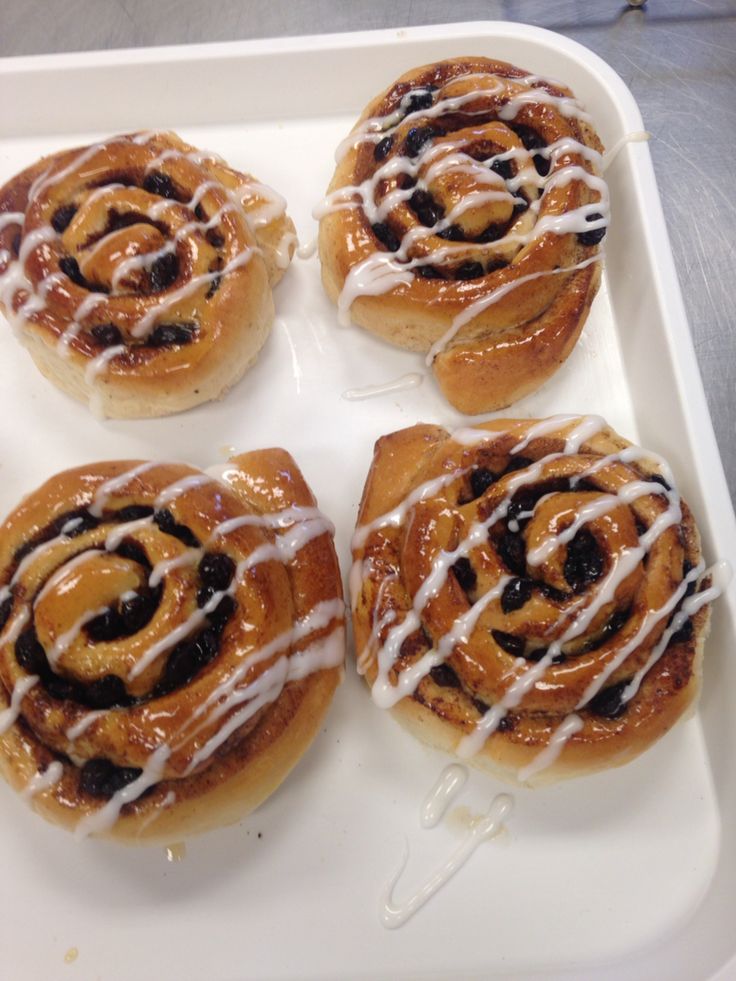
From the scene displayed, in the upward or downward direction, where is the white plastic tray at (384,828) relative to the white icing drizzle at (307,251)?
downward

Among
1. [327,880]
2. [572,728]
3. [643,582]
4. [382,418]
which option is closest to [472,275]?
[382,418]

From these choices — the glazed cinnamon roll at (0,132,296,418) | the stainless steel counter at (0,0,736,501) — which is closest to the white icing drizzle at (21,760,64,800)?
the glazed cinnamon roll at (0,132,296,418)

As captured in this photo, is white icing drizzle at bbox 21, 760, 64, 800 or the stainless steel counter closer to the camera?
white icing drizzle at bbox 21, 760, 64, 800

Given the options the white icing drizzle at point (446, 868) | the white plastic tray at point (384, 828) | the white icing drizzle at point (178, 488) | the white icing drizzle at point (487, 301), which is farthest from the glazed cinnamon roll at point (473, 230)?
the white icing drizzle at point (446, 868)

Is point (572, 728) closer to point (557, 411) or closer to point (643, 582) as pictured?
point (643, 582)

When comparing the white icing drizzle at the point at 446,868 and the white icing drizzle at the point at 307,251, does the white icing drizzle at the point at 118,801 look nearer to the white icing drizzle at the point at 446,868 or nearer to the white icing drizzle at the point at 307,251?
the white icing drizzle at the point at 446,868

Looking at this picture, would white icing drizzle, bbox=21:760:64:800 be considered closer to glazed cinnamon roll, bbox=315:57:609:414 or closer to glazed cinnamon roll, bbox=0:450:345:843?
glazed cinnamon roll, bbox=0:450:345:843

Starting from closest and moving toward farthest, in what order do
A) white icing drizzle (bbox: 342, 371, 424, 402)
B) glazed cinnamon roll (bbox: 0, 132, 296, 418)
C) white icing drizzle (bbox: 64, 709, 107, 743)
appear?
white icing drizzle (bbox: 64, 709, 107, 743) → glazed cinnamon roll (bbox: 0, 132, 296, 418) → white icing drizzle (bbox: 342, 371, 424, 402)
